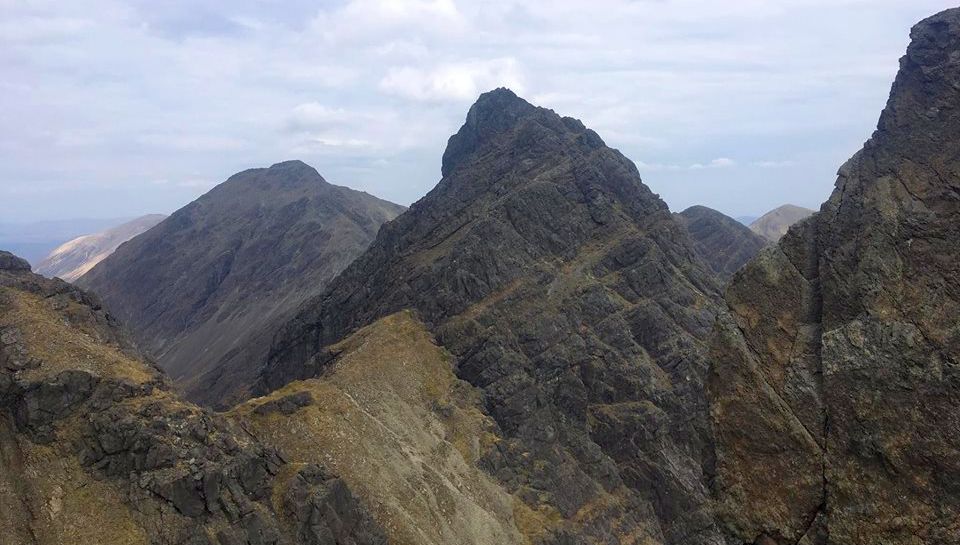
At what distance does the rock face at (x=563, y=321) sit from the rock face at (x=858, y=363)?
57141 millimetres

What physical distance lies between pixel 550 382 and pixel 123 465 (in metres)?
53.3

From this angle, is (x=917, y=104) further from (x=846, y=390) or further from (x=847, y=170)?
(x=846, y=390)

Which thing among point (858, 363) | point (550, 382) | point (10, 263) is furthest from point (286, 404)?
point (858, 363)

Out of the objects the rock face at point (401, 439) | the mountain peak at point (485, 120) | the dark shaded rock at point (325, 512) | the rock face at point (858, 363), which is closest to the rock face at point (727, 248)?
the mountain peak at point (485, 120)

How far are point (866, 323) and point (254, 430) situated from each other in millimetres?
60433

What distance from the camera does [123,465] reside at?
5250cm

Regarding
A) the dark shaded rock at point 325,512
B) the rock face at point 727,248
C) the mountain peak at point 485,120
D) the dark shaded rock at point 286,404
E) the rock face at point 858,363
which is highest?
the mountain peak at point 485,120

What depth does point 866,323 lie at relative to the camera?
1694 cm

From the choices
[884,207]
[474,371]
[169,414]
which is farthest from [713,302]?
[884,207]

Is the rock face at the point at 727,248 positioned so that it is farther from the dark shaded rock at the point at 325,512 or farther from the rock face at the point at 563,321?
the dark shaded rock at the point at 325,512

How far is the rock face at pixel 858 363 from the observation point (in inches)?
597

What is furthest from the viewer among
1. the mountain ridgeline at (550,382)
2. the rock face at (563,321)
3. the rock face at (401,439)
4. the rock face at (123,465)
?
the rock face at (563,321)

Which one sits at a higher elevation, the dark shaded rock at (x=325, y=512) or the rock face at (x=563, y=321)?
the rock face at (x=563, y=321)

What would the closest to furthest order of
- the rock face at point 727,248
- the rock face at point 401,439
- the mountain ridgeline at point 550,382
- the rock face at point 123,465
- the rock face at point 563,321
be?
the mountain ridgeline at point 550,382
the rock face at point 123,465
the rock face at point 401,439
the rock face at point 563,321
the rock face at point 727,248
